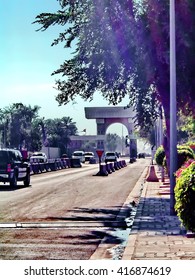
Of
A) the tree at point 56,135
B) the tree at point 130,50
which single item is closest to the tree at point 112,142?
the tree at point 56,135

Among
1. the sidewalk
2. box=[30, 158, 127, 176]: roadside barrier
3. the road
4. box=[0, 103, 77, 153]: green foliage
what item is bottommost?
the road

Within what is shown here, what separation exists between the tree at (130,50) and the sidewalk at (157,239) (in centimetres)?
508

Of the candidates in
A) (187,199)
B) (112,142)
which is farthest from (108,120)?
(112,142)

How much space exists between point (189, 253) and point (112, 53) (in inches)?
453

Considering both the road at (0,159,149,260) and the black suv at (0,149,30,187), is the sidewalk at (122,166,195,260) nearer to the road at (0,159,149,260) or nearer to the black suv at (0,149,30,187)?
the road at (0,159,149,260)

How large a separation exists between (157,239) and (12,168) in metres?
14.7

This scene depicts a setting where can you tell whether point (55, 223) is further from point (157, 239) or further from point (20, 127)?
point (20, 127)

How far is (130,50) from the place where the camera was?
1803 cm

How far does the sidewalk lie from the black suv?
32.1 feet

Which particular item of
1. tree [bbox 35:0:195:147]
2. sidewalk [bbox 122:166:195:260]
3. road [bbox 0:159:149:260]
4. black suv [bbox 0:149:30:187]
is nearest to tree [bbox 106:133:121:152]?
black suv [bbox 0:149:30:187]

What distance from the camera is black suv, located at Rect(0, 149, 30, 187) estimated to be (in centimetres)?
2317

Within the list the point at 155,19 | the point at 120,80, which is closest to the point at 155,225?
the point at 155,19

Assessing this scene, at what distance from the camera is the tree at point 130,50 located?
55.8 ft
